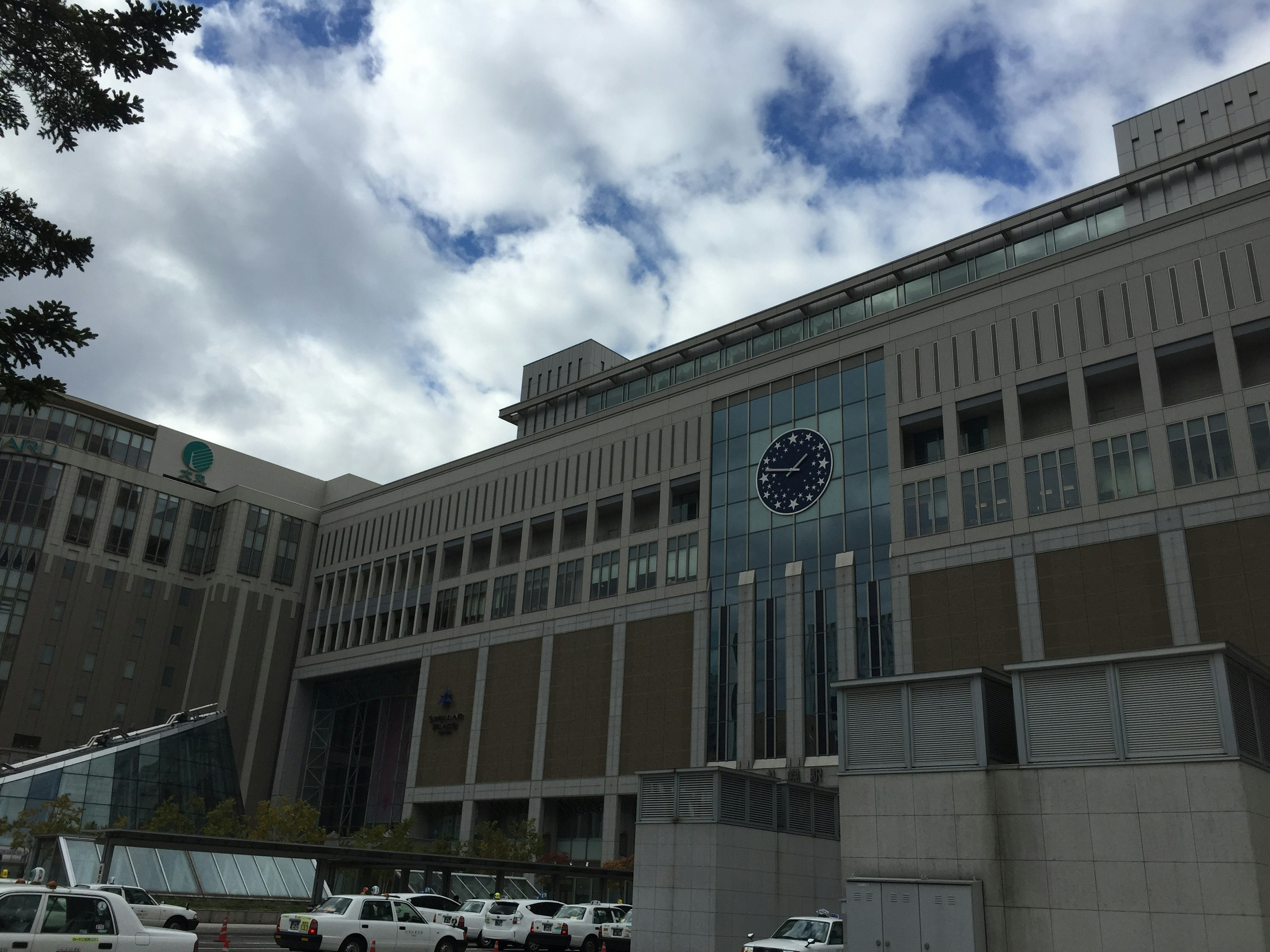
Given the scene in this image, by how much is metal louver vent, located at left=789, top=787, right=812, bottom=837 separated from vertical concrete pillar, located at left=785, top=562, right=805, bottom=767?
57.6 ft

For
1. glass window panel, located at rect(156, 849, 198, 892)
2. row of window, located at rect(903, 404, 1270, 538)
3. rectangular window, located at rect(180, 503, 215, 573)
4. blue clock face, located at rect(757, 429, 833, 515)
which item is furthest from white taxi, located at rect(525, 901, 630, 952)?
rectangular window, located at rect(180, 503, 215, 573)

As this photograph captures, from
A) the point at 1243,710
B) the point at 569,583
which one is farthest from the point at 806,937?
the point at 569,583

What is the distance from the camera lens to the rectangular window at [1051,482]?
46969 millimetres

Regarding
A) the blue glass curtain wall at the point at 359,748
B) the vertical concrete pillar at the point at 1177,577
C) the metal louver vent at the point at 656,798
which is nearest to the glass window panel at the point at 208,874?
the metal louver vent at the point at 656,798

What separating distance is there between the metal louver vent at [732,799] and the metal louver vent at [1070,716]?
1050cm

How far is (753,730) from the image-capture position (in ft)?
176

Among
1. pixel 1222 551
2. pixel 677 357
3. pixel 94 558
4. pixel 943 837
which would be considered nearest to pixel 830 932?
pixel 943 837

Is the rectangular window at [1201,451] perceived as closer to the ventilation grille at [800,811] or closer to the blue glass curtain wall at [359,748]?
the ventilation grille at [800,811]

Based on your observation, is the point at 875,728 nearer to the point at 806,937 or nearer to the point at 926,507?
the point at 806,937

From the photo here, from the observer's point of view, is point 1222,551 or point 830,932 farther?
point 1222,551

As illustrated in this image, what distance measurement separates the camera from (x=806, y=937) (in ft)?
78.7

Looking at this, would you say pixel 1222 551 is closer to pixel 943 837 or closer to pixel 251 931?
pixel 943 837

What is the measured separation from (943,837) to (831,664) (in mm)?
30634

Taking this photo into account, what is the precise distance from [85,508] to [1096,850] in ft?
249
